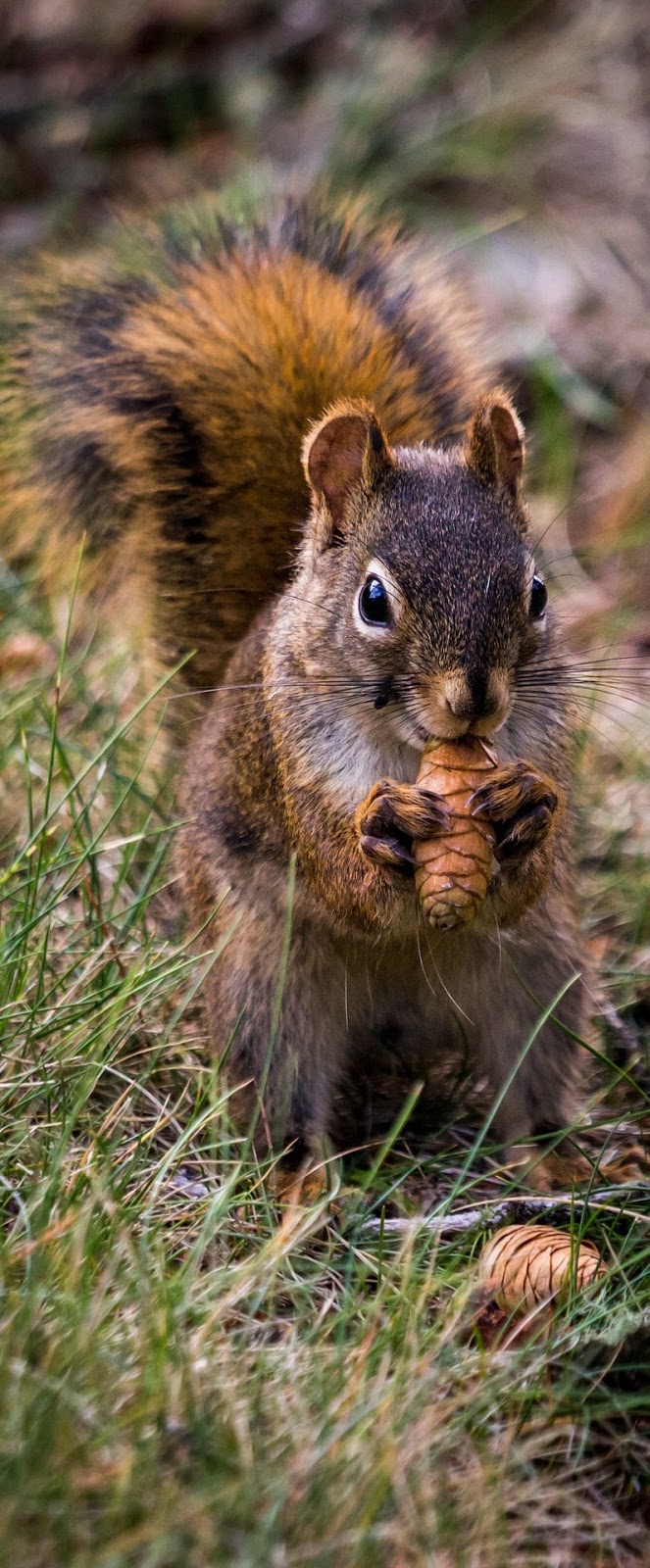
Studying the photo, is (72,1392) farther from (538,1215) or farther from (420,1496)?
(538,1215)

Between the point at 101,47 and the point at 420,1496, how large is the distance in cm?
503

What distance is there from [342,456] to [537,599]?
38 centimetres

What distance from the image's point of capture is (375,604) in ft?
7.20

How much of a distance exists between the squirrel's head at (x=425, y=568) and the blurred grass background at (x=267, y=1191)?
51cm

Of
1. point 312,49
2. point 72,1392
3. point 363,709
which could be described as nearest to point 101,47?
point 312,49

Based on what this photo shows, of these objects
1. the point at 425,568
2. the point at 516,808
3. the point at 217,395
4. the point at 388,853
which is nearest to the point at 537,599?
the point at 425,568

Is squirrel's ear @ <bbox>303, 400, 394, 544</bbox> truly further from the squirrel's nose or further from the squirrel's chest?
the squirrel's nose

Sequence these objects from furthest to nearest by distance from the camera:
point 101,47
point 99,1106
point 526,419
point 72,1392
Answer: point 101,47 → point 526,419 → point 99,1106 → point 72,1392

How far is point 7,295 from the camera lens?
3.44 m

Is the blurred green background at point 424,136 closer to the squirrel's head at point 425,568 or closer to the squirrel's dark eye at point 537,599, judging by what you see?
the squirrel's head at point 425,568

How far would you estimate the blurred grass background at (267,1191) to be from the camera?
1536 mm

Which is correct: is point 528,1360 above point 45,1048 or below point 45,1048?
below

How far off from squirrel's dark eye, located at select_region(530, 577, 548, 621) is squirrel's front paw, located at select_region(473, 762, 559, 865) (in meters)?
0.21

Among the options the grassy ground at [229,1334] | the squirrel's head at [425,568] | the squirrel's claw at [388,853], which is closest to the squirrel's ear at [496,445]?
the squirrel's head at [425,568]
